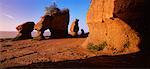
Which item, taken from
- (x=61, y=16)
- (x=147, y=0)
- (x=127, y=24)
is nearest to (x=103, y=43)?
(x=127, y=24)

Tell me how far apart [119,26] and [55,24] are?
20.8 meters

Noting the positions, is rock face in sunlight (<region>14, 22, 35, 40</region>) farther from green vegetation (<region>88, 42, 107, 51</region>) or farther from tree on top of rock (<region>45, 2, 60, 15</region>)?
green vegetation (<region>88, 42, 107, 51</region>)

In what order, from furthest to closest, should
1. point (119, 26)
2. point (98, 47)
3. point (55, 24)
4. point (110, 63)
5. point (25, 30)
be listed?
1. point (25, 30)
2. point (55, 24)
3. point (98, 47)
4. point (119, 26)
5. point (110, 63)

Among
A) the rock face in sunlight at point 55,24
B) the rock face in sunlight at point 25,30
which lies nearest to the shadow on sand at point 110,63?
the rock face in sunlight at point 55,24

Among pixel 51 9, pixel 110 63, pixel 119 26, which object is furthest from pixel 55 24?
pixel 110 63

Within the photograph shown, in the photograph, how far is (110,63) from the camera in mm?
11742

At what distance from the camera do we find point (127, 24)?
47.9 feet

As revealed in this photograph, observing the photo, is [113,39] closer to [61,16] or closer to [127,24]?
[127,24]

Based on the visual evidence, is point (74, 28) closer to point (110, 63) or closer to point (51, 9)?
point (51, 9)

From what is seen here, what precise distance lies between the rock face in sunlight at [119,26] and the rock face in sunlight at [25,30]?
21774 millimetres

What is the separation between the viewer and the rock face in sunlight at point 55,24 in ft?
111

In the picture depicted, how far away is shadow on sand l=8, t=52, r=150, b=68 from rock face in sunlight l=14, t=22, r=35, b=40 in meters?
24.9

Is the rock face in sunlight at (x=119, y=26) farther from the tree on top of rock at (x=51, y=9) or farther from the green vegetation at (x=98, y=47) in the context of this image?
the tree on top of rock at (x=51, y=9)

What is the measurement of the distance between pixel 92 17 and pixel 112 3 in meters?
3.81
